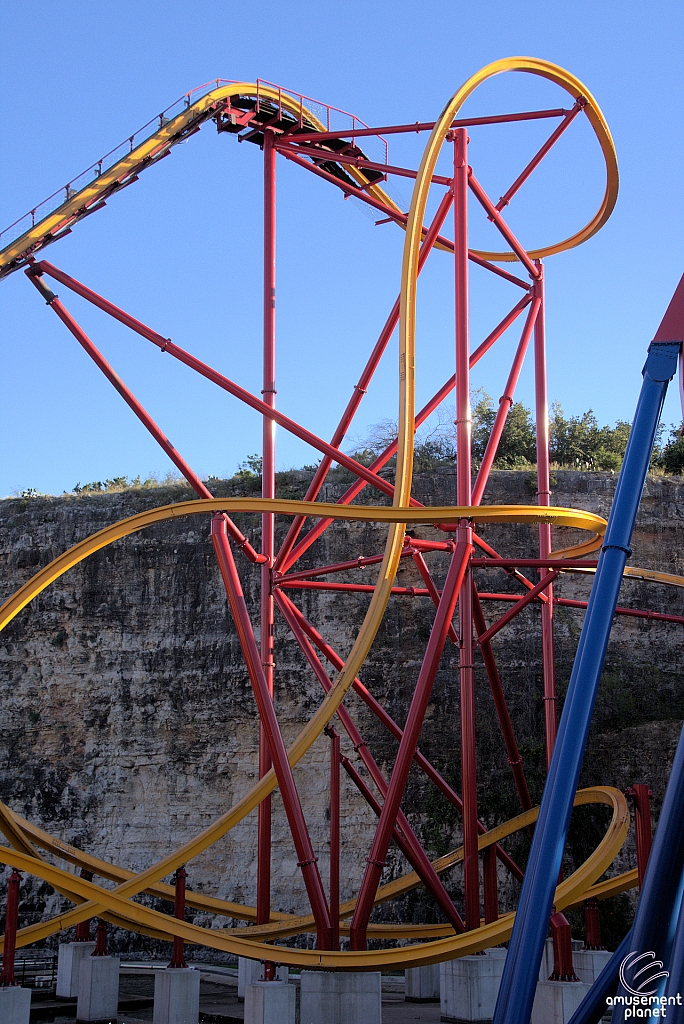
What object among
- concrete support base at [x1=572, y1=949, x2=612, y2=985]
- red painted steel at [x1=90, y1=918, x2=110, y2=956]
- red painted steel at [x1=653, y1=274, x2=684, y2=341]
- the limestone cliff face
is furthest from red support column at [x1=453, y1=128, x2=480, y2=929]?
the limestone cliff face

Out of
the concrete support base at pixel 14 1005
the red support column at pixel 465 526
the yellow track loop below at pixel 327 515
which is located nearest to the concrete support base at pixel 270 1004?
the red support column at pixel 465 526

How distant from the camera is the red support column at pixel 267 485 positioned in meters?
12.5

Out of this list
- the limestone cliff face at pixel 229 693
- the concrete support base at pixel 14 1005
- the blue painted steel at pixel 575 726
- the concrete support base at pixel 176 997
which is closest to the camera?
the blue painted steel at pixel 575 726

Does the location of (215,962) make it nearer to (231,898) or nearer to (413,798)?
(231,898)

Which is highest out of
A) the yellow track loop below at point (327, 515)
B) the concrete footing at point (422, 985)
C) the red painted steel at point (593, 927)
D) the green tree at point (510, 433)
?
the green tree at point (510, 433)

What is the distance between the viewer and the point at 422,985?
47.6 ft

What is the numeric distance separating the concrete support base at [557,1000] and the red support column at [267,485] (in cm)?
332

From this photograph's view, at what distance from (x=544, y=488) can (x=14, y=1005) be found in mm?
8693

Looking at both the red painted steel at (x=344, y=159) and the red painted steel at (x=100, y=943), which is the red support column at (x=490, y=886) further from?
the red painted steel at (x=344, y=159)

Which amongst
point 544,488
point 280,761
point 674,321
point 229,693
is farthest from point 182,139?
point 229,693

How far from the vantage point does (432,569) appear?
2091 centimetres

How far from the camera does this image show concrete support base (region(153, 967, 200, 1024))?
11844 millimetres

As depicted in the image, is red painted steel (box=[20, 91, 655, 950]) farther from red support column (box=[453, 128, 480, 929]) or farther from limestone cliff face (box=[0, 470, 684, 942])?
limestone cliff face (box=[0, 470, 684, 942])

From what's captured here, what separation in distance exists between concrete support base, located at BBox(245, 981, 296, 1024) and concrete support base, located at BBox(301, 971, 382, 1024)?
11cm
